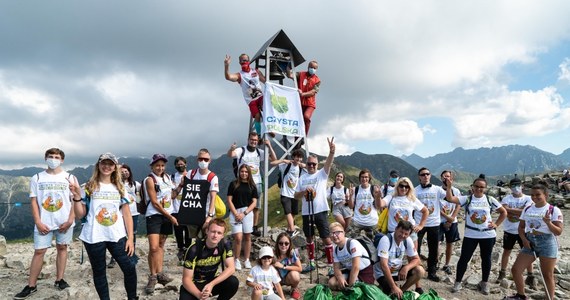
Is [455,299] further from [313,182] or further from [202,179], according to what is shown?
[202,179]

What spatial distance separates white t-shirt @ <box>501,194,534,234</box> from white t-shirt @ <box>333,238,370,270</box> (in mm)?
4942

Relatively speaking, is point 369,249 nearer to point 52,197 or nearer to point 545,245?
point 545,245

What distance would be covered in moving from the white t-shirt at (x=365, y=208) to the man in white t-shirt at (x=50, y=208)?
6785 mm

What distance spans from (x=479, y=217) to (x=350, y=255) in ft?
12.1

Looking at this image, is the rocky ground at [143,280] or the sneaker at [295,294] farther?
the sneaker at [295,294]

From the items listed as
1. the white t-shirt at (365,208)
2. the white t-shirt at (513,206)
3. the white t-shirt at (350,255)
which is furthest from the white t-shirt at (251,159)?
the white t-shirt at (513,206)

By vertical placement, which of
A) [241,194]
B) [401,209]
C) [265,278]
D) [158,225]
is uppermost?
[241,194]

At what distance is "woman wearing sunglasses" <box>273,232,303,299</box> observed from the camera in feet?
22.4

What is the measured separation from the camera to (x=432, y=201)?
8.38m

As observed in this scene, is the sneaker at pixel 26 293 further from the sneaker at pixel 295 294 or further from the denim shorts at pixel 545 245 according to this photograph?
the denim shorts at pixel 545 245

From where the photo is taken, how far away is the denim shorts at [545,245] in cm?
667

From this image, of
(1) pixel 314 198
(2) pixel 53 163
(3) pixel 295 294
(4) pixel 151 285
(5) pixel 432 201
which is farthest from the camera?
(5) pixel 432 201

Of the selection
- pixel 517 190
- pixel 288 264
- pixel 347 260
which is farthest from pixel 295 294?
pixel 517 190

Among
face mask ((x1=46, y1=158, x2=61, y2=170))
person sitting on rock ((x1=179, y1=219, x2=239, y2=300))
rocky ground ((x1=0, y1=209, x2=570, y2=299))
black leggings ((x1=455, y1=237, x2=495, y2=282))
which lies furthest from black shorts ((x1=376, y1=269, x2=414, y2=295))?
face mask ((x1=46, y1=158, x2=61, y2=170))
